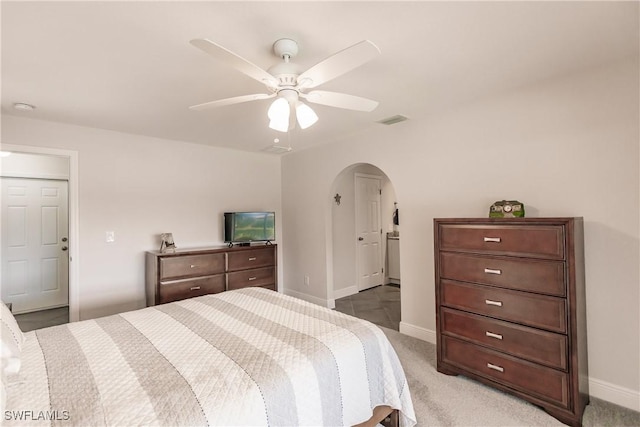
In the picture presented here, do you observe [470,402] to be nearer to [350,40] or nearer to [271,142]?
[350,40]

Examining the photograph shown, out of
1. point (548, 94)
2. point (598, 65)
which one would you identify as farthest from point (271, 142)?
point (598, 65)

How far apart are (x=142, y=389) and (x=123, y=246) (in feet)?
9.70

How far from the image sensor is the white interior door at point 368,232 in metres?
5.28

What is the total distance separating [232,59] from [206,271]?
2895 mm

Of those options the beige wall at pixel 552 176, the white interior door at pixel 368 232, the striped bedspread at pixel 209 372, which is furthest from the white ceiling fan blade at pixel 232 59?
the white interior door at pixel 368 232

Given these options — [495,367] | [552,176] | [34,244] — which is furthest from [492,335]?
[34,244]

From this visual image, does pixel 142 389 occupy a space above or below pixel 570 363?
above

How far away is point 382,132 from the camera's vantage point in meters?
3.58

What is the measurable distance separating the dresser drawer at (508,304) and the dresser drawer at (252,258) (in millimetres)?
2458


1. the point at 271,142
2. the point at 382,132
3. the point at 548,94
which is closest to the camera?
the point at 548,94

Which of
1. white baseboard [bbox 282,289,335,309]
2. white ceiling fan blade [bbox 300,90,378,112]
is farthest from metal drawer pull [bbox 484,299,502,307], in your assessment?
white baseboard [bbox 282,289,335,309]

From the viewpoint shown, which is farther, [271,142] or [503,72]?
[271,142]

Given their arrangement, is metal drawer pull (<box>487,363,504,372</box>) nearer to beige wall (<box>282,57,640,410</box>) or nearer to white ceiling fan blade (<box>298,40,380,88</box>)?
beige wall (<box>282,57,640,410</box>)

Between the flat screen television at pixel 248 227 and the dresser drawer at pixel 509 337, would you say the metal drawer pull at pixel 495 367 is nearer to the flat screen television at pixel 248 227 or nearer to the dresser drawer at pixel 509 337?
the dresser drawer at pixel 509 337
